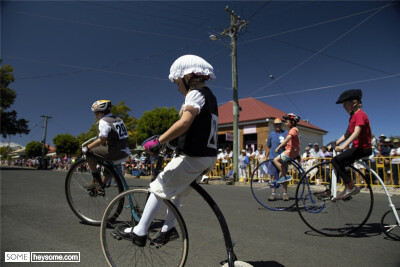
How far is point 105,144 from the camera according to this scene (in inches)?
161

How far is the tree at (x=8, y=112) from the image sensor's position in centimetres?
3222

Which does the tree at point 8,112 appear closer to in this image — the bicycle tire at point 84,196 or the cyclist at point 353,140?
the bicycle tire at point 84,196

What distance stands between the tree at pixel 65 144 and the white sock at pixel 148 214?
6565 centimetres

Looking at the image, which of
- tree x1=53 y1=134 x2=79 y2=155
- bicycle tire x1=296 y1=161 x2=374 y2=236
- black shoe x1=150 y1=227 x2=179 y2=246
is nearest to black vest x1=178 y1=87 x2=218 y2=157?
black shoe x1=150 y1=227 x2=179 y2=246

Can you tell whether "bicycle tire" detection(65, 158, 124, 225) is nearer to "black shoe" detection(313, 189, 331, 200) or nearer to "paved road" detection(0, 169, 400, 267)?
"paved road" detection(0, 169, 400, 267)

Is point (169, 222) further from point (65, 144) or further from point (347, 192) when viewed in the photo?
point (65, 144)

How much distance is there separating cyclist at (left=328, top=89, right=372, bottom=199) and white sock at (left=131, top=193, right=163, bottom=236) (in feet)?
9.41

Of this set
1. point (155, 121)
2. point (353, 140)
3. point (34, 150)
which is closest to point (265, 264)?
point (353, 140)

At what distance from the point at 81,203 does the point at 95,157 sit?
1.01 metres

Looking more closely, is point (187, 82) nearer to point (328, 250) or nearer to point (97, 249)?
point (97, 249)

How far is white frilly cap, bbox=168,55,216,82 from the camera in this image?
2.26 meters

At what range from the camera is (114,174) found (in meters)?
3.98

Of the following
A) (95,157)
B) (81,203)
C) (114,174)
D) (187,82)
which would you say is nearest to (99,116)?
(95,157)

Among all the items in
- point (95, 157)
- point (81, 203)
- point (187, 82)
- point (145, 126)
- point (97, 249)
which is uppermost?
point (145, 126)
